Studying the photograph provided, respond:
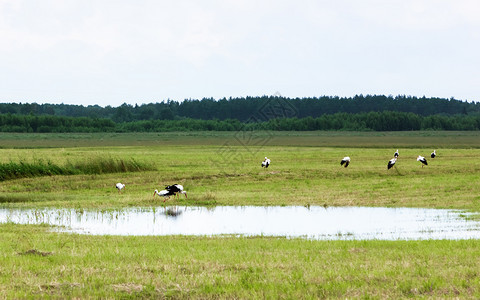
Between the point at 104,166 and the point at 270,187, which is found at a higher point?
the point at 104,166

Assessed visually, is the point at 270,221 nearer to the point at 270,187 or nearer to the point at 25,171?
the point at 270,187

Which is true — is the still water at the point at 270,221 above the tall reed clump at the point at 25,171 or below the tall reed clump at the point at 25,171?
above

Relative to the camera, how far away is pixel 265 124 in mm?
156500

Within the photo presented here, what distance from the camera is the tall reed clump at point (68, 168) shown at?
3753 cm

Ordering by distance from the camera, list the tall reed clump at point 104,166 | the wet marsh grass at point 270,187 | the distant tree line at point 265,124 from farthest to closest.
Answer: the distant tree line at point 265,124
the tall reed clump at point 104,166
the wet marsh grass at point 270,187

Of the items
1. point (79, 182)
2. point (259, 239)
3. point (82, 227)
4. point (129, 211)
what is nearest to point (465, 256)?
point (259, 239)

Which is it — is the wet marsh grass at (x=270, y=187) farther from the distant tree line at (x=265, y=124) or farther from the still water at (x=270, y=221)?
the distant tree line at (x=265, y=124)

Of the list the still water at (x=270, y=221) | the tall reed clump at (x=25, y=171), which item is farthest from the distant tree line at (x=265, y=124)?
the still water at (x=270, y=221)

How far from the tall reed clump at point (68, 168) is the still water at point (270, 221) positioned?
41.0ft

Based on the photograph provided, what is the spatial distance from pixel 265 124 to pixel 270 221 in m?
135

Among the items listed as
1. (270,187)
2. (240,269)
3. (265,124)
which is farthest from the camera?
(265,124)

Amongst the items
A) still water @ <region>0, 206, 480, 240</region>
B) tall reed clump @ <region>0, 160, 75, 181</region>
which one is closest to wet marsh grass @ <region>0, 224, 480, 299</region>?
still water @ <region>0, 206, 480, 240</region>

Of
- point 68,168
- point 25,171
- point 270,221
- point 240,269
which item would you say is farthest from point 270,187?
point 240,269

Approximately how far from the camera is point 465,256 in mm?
12195
